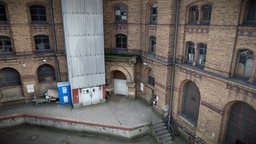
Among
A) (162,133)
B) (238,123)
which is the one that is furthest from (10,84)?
(238,123)

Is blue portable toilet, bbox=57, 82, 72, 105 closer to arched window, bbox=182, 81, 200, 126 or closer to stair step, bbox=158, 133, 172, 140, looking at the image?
stair step, bbox=158, 133, 172, 140

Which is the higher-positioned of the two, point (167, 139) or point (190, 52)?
point (190, 52)

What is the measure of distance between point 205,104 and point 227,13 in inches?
234

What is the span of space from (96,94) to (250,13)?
14.6 meters

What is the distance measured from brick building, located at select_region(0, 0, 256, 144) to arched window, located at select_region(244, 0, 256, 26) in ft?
0.15

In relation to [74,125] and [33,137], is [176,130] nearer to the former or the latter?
[74,125]

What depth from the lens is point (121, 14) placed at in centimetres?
1945

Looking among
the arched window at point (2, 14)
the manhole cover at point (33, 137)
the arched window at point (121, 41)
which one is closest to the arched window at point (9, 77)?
the arched window at point (2, 14)

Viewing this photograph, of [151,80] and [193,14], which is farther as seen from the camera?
[151,80]

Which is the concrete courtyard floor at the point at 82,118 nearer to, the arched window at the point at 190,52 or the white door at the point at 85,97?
the white door at the point at 85,97

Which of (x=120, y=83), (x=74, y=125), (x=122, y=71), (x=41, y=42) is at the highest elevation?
(x=41, y=42)

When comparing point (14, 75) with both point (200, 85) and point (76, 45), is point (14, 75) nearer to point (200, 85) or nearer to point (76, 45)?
point (76, 45)

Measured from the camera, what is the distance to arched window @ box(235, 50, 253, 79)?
1046 cm

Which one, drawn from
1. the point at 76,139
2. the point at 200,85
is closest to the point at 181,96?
the point at 200,85
